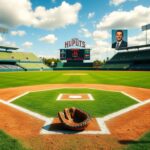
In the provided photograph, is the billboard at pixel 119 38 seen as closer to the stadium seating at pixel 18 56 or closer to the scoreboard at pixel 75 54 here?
Result: the scoreboard at pixel 75 54

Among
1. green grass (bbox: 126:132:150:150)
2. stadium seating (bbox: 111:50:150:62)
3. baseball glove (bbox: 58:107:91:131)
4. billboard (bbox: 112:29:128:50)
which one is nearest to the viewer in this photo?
green grass (bbox: 126:132:150:150)

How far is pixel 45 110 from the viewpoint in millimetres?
9570

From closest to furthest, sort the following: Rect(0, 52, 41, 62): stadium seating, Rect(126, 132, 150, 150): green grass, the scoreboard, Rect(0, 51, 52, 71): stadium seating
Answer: Rect(126, 132, 150, 150): green grass → Rect(0, 51, 52, 71): stadium seating → Rect(0, 52, 41, 62): stadium seating → the scoreboard

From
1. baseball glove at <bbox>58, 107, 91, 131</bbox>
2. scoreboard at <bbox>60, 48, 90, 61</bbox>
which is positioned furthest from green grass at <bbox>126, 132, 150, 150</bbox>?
scoreboard at <bbox>60, 48, 90, 61</bbox>

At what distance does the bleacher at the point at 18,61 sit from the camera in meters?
73.4

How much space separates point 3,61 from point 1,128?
71151mm

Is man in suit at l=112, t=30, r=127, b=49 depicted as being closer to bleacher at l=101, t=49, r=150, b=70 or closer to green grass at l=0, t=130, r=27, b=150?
bleacher at l=101, t=49, r=150, b=70

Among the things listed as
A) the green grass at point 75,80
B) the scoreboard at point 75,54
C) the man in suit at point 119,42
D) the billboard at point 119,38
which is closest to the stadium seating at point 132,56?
the billboard at point 119,38

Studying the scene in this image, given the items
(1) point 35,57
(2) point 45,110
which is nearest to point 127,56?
(1) point 35,57

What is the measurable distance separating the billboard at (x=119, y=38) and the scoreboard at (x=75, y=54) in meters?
13.1

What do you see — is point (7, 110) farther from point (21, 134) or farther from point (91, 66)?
point (91, 66)

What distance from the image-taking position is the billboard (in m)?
77.5

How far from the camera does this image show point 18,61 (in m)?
79.4

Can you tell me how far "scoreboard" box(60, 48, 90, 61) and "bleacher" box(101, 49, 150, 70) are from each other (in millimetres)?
12111
